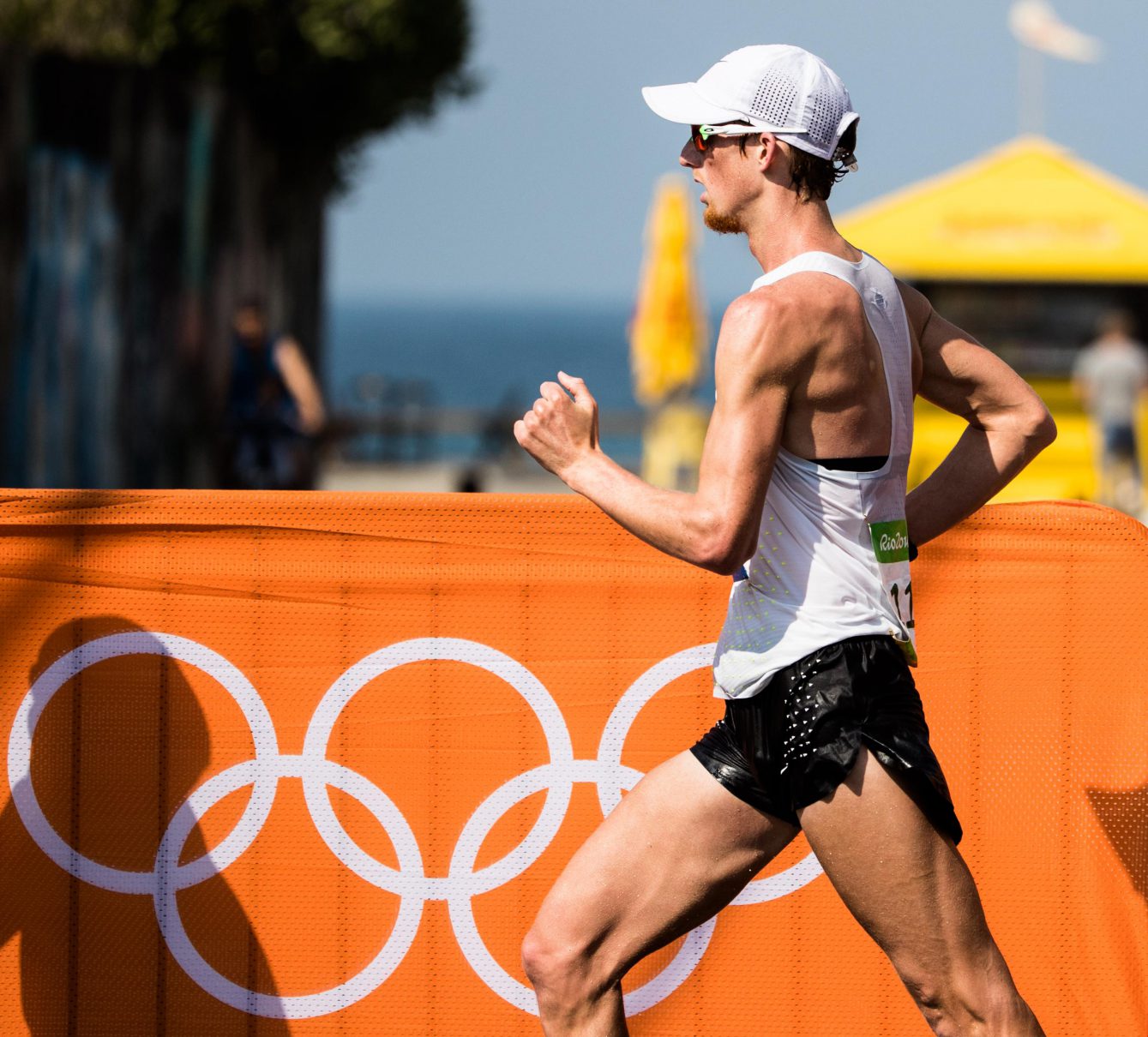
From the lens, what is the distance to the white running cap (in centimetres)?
281

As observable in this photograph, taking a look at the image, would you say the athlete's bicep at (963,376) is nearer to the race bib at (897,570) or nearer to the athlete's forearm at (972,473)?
the athlete's forearm at (972,473)

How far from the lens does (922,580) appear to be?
3.84 metres

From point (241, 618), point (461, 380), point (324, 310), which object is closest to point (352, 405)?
point (324, 310)

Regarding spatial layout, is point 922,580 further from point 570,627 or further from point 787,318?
point 787,318

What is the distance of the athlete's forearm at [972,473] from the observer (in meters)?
3.28

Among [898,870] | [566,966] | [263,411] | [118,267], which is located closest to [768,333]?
[898,870]

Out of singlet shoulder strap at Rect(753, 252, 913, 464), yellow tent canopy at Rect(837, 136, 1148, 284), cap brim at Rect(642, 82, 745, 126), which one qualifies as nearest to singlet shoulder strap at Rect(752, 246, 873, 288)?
singlet shoulder strap at Rect(753, 252, 913, 464)

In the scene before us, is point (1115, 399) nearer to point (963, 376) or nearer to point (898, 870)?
point (963, 376)

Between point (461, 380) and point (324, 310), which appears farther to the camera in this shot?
point (461, 380)

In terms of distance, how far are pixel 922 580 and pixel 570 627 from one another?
816 millimetres

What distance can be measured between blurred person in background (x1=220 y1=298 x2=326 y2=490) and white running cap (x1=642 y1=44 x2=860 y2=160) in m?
7.30

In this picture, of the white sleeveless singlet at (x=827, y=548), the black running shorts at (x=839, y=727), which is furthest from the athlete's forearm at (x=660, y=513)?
the black running shorts at (x=839, y=727)

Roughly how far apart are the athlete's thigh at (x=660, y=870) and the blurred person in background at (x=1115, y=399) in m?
11.6

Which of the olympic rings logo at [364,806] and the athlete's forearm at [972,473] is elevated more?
the athlete's forearm at [972,473]
